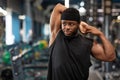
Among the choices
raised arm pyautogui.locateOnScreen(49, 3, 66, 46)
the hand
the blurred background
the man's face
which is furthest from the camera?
the blurred background

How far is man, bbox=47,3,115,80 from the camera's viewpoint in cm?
301

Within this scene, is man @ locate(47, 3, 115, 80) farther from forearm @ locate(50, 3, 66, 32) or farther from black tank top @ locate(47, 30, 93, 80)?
forearm @ locate(50, 3, 66, 32)

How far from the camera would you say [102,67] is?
9555 mm

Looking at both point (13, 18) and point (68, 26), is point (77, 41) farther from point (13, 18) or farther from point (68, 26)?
point (13, 18)

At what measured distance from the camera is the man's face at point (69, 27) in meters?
2.98

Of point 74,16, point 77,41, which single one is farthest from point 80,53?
point 74,16

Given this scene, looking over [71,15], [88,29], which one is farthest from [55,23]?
[71,15]

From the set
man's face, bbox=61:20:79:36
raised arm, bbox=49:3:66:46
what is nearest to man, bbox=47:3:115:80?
man's face, bbox=61:20:79:36

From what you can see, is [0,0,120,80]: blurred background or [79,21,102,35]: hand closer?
[79,21,102,35]: hand

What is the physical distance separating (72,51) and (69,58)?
6cm

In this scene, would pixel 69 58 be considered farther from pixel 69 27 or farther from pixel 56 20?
pixel 56 20

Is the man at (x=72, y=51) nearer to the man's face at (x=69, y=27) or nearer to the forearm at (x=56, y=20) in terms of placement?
the man's face at (x=69, y=27)

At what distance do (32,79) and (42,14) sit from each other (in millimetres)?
26903

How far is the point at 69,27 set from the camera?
2977 mm
